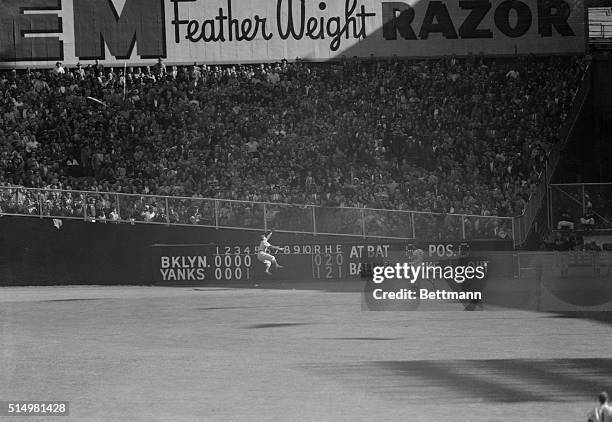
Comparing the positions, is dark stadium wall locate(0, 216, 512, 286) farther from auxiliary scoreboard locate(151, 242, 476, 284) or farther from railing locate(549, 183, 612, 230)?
railing locate(549, 183, 612, 230)

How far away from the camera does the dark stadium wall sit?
3541 cm

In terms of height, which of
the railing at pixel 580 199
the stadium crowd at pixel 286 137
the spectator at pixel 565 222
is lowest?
the spectator at pixel 565 222

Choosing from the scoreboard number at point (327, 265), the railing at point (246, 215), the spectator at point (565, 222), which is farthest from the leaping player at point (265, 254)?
the spectator at point (565, 222)

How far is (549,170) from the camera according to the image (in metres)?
36.8

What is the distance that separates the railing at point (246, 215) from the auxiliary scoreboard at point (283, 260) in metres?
0.97

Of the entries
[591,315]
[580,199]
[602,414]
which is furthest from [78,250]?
[602,414]

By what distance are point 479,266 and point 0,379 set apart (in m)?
13.1

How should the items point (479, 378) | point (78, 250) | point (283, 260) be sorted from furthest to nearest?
point (78, 250), point (283, 260), point (479, 378)

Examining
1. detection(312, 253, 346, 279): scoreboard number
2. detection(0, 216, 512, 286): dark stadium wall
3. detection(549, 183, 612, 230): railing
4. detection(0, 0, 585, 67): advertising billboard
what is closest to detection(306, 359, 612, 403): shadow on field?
detection(312, 253, 346, 279): scoreboard number

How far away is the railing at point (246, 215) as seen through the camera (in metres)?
33.1

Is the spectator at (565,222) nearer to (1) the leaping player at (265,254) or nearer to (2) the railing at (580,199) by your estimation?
(2) the railing at (580,199)

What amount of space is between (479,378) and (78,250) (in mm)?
21567

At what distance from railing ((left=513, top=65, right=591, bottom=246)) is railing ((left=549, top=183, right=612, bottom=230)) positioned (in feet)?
1.14

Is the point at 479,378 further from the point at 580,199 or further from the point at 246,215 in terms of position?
the point at 246,215
